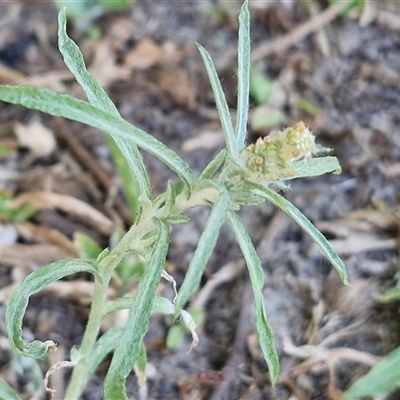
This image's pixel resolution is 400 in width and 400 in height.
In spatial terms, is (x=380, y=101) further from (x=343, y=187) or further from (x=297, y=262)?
(x=297, y=262)

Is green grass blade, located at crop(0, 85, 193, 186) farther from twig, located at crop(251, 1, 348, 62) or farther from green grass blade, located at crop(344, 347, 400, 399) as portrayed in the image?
twig, located at crop(251, 1, 348, 62)

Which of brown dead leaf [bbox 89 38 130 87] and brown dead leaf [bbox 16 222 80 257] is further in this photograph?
brown dead leaf [bbox 89 38 130 87]

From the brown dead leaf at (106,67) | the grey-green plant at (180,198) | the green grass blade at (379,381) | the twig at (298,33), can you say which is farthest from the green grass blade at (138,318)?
the twig at (298,33)

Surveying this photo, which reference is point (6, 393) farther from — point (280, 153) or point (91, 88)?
point (280, 153)

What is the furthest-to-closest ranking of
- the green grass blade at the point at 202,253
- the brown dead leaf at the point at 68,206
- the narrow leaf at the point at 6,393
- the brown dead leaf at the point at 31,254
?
the brown dead leaf at the point at 68,206
the brown dead leaf at the point at 31,254
the narrow leaf at the point at 6,393
the green grass blade at the point at 202,253

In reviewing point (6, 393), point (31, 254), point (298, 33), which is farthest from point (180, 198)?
point (298, 33)

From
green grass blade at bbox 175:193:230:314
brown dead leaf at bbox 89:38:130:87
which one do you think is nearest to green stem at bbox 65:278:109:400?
green grass blade at bbox 175:193:230:314

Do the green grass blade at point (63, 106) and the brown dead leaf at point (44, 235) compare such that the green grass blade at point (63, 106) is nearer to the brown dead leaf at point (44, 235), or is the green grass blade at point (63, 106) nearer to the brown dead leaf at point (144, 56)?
the brown dead leaf at point (44, 235)

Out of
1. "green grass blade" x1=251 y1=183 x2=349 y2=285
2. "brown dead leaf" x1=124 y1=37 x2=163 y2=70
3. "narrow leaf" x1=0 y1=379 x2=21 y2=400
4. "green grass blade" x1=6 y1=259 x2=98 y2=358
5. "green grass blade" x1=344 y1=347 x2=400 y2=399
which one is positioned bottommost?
"green grass blade" x1=344 y1=347 x2=400 y2=399
